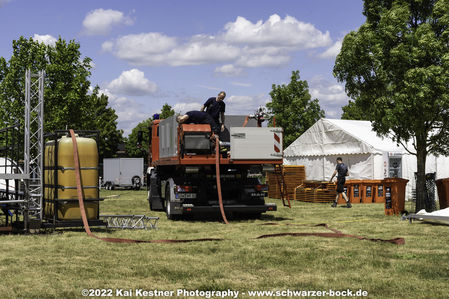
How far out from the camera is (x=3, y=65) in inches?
1374

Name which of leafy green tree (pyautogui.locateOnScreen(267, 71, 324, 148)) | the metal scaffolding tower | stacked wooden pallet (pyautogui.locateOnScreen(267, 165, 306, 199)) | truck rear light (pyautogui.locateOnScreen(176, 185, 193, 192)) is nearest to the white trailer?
leafy green tree (pyautogui.locateOnScreen(267, 71, 324, 148))

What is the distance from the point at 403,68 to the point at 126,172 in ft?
102

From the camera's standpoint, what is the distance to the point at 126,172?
44.0 m

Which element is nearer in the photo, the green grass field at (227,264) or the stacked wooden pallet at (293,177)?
the green grass field at (227,264)

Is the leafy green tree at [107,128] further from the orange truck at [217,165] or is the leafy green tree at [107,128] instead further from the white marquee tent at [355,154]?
the orange truck at [217,165]

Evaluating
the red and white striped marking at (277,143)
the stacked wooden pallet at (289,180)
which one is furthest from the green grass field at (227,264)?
the stacked wooden pallet at (289,180)

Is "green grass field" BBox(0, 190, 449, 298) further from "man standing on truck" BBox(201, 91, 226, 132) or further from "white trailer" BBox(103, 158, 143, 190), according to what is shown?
"white trailer" BBox(103, 158, 143, 190)

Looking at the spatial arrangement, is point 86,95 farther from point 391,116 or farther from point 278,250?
point 278,250

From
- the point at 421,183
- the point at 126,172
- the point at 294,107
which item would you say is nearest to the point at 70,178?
the point at 421,183

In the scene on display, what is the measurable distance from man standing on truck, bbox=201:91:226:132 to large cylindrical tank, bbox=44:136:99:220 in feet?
12.8

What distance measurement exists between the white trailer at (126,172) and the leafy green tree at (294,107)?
547 inches

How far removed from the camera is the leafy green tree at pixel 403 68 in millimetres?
15250

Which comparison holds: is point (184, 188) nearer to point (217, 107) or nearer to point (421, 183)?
point (217, 107)

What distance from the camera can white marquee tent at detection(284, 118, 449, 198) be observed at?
85.7ft
